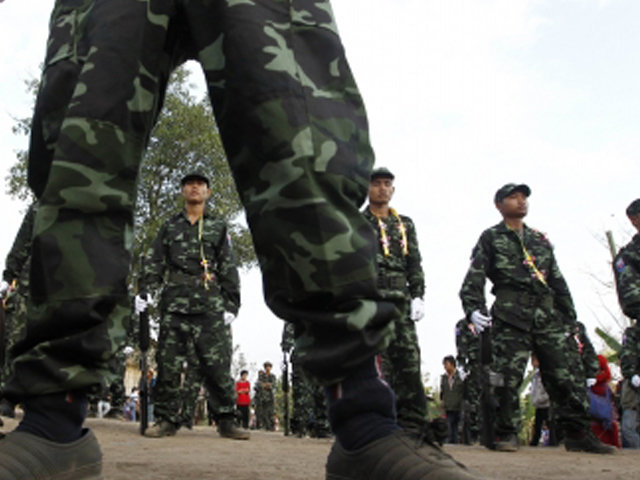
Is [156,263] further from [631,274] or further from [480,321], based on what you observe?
[631,274]

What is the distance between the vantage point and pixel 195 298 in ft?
22.7

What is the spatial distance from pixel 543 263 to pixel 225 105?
5622mm

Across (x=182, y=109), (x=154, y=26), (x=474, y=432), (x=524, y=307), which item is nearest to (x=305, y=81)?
(x=154, y=26)

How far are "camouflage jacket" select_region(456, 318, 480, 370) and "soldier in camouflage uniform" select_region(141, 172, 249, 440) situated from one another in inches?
241

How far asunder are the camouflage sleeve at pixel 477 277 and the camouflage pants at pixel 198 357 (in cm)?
233

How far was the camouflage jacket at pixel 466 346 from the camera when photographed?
12664 millimetres

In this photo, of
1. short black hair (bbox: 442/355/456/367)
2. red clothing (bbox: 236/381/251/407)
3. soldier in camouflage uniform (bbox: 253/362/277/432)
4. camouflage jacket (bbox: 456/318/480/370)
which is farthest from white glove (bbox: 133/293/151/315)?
soldier in camouflage uniform (bbox: 253/362/277/432)

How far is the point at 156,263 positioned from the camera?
22.9 feet

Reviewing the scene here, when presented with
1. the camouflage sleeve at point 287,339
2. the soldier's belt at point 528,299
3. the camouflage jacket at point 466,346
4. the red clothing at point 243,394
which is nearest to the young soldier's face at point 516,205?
the soldier's belt at point 528,299

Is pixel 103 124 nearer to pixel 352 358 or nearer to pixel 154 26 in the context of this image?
pixel 154 26

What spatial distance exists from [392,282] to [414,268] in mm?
351

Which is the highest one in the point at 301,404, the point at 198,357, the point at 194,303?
the point at 194,303

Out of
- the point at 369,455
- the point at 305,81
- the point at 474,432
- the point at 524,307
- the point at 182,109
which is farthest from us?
the point at 182,109

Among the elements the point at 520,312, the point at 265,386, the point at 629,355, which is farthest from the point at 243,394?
the point at 520,312
